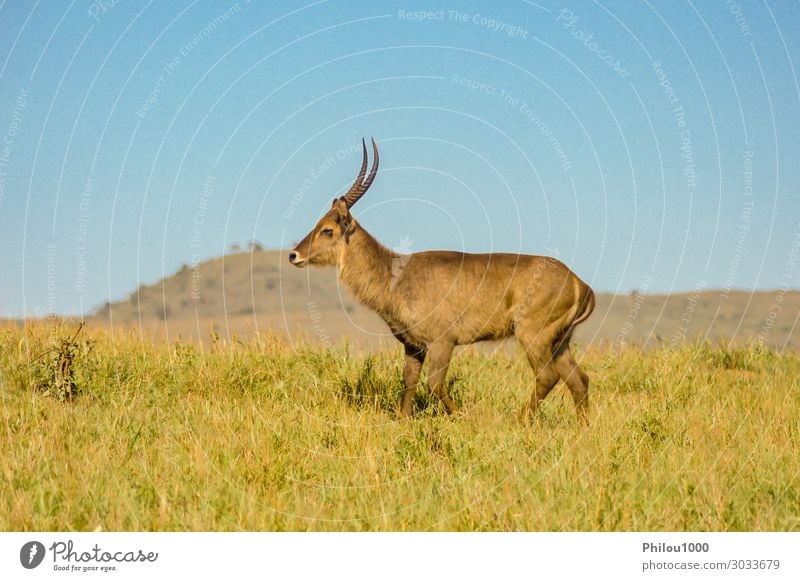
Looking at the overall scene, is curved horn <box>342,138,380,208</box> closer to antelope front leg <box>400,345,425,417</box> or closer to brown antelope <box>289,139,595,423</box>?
brown antelope <box>289,139,595,423</box>

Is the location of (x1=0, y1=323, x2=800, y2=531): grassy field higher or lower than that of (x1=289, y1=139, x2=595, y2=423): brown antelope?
lower

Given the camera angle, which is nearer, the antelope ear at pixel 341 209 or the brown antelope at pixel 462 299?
the brown antelope at pixel 462 299

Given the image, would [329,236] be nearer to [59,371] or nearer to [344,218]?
[344,218]

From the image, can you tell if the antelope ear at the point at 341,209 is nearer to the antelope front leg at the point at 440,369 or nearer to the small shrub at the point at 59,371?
the antelope front leg at the point at 440,369
